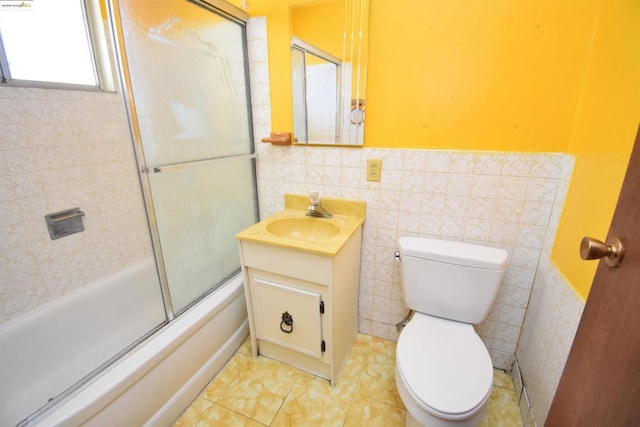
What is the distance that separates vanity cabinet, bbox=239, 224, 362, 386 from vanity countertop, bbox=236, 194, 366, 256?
0.03 m

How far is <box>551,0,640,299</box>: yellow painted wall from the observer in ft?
2.74

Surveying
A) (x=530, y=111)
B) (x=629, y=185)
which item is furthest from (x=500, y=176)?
(x=629, y=185)

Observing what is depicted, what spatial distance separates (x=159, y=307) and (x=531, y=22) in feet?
7.37

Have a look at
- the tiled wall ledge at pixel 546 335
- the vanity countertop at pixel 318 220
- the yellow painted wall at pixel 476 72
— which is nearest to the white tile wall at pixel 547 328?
the tiled wall ledge at pixel 546 335

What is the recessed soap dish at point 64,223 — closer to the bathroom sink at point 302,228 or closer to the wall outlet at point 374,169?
the bathroom sink at point 302,228

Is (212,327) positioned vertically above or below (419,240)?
below

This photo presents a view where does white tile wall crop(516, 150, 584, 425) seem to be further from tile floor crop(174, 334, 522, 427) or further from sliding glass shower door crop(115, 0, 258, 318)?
sliding glass shower door crop(115, 0, 258, 318)

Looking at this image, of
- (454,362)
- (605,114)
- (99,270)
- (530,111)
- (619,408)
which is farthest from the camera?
(99,270)

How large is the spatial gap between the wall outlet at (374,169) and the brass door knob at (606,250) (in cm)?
95

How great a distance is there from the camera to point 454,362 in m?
1.08

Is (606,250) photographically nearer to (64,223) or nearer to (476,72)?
(476,72)

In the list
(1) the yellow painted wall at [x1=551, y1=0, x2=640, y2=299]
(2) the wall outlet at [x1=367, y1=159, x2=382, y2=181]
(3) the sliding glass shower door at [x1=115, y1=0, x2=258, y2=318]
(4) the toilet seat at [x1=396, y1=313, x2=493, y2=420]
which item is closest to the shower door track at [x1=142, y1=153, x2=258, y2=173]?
(3) the sliding glass shower door at [x1=115, y1=0, x2=258, y2=318]

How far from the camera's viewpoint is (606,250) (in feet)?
1.89

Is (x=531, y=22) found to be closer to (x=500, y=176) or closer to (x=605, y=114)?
(x=605, y=114)
